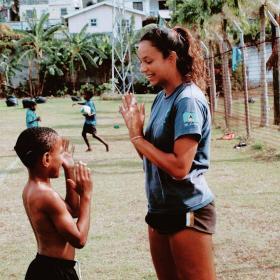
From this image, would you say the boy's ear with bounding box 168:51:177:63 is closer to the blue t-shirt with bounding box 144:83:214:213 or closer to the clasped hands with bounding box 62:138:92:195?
the blue t-shirt with bounding box 144:83:214:213

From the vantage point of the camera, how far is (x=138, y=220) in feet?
20.7

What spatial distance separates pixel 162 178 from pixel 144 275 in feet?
7.41

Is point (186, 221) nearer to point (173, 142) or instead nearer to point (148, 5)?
point (173, 142)

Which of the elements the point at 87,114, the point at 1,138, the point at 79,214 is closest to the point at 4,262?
the point at 79,214

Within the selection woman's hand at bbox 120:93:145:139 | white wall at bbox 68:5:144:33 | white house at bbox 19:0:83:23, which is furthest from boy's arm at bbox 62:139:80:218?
white house at bbox 19:0:83:23

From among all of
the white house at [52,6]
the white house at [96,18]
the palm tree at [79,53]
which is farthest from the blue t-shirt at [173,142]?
the white house at [52,6]

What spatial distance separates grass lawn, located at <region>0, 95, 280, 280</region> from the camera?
4738mm

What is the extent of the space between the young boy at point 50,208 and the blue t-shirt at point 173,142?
0.40 meters

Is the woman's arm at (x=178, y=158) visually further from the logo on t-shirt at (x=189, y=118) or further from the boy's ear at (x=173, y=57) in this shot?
the boy's ear at (x=173, y=57)

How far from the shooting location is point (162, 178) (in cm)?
252

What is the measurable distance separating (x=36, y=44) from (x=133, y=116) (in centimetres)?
3871

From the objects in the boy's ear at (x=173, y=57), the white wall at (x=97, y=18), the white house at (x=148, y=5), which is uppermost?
the white house at (x=148, y=5)

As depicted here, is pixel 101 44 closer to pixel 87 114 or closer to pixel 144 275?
pixel 87 114

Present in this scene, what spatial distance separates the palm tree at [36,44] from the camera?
130 ft
